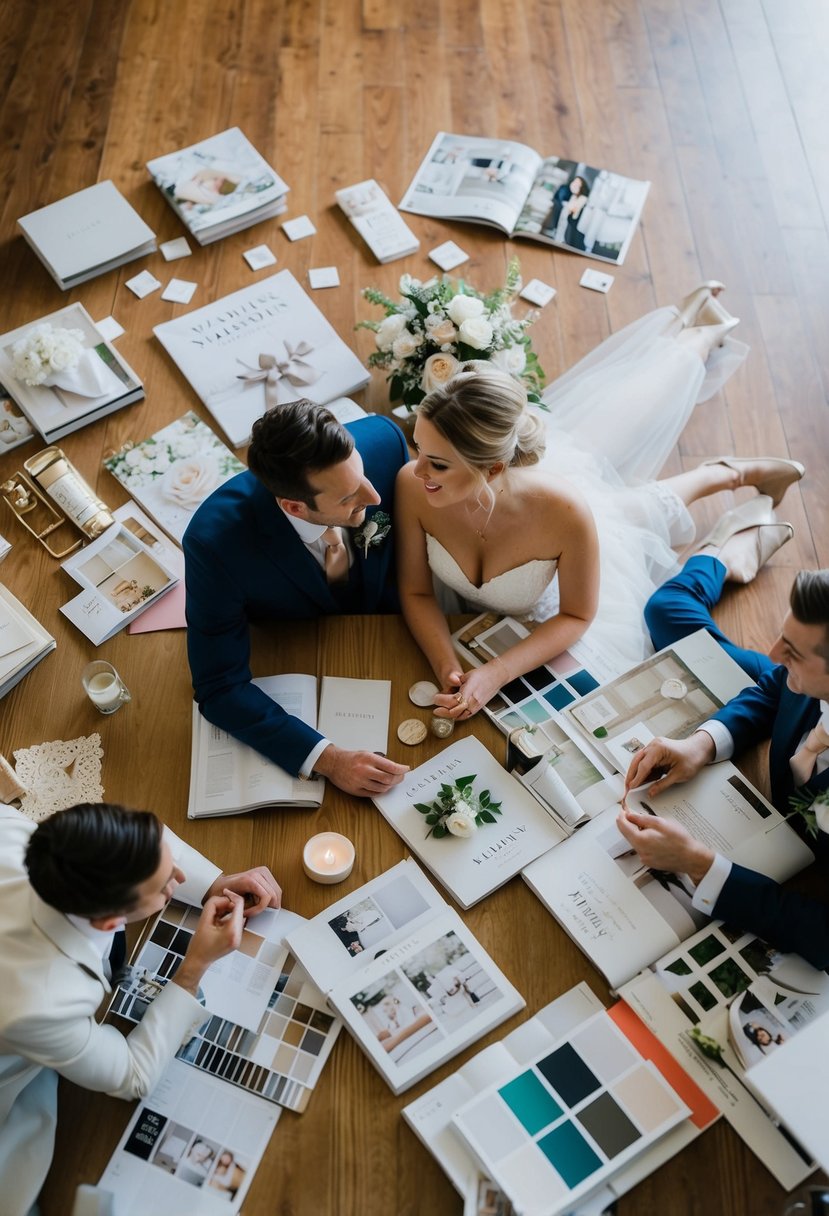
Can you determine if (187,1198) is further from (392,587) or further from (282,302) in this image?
(282,302)

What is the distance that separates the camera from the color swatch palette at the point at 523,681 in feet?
6.50

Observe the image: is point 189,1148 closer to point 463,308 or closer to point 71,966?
point 71,966

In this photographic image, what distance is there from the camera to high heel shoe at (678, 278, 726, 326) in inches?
115

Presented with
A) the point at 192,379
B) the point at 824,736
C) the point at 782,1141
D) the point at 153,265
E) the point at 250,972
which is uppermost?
the point at 153,265

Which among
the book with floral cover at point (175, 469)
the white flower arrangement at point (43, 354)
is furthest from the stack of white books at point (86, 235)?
the book with floral cover at point (175, 469)

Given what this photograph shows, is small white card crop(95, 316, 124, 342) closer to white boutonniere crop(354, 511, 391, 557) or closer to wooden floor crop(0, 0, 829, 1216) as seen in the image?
wooden floor crop(0, 0, 829, 1216)

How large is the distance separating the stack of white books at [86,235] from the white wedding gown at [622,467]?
143cm

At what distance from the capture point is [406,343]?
96.7 inches

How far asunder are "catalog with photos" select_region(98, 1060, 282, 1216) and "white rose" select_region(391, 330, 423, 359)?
5.66 ft

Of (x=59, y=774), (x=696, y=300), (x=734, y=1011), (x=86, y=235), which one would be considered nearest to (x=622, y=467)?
(x=696, y=300)

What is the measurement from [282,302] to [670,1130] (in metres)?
2.46

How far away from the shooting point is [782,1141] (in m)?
1.50

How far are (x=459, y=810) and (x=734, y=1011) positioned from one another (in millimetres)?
573

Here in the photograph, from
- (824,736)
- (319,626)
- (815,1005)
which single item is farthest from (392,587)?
(815,1005)
